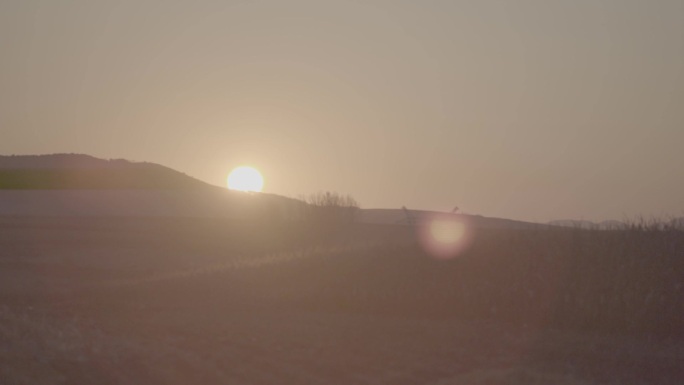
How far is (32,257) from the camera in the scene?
3716 centimetres

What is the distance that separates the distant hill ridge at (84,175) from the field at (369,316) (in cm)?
3876

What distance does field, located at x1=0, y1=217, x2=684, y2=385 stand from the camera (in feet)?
50.0

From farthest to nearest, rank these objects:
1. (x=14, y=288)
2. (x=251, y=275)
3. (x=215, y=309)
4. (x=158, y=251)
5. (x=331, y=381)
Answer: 1. (x=158, y=251)
2. (x=251, y=275)
3. (x=14, y=288)
4. (x=215, y=309)
5. (x=331, y=381)

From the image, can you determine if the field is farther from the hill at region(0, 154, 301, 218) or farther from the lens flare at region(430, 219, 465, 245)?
the hill at region(0, 154, 301, 218)

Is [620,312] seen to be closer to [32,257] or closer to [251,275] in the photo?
[251,275]

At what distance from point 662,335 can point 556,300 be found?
8.00 ft

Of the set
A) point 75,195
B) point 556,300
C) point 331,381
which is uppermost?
point 75,195

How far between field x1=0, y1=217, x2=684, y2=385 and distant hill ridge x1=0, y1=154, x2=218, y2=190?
127ft

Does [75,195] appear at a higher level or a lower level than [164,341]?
higher

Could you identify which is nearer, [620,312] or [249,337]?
[249,337]

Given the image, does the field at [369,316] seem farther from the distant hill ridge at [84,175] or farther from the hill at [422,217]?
the distant hill ridge at [84,175]

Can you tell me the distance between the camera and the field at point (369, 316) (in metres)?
15.2

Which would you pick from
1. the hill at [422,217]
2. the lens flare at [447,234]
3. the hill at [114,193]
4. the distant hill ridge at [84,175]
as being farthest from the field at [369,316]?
the distant hill ridge at [84,175]

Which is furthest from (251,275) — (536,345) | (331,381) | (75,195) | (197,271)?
(75,195)
